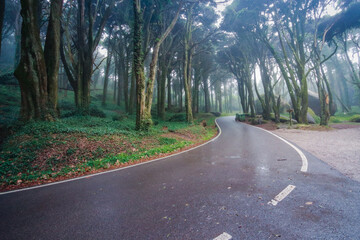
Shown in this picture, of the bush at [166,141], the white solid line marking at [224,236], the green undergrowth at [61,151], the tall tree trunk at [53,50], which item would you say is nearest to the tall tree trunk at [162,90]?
the bush at [166,141]

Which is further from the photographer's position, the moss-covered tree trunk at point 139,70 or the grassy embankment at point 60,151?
the moss-covered tree trunk at point 139,70

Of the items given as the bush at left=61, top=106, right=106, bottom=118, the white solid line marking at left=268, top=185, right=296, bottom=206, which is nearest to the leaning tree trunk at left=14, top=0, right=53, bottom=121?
the bush at left=61, top=106, right=106, bottom=118

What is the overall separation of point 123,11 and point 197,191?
736 inches

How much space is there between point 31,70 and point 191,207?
1089 cm

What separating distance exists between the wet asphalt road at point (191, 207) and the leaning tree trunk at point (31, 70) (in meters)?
6.58

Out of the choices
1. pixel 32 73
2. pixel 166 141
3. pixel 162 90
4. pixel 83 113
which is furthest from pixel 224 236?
pixel 162 90

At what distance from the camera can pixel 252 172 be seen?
4758 millimetres

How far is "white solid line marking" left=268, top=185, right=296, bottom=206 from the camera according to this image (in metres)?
3.04

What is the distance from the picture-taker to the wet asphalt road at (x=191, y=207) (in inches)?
93.2

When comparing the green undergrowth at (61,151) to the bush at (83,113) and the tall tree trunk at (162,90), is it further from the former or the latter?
the tall tree trunk at (162,90)

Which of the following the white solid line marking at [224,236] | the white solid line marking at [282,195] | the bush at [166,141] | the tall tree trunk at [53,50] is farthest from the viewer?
the bush at [166,141]

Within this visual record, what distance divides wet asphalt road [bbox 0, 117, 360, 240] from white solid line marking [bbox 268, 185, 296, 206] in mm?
86

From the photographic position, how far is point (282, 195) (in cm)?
328

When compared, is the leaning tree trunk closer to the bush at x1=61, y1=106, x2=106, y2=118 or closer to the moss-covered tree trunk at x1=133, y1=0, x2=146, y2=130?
the bush at x1=61, y1=106, x2=106, y2=118
